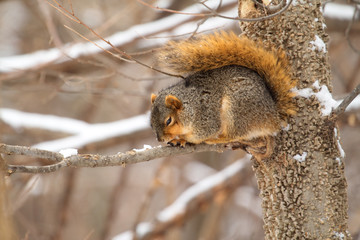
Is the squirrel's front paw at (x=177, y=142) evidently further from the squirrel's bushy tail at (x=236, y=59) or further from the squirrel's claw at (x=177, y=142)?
the squirrel's bushy tail at (x=236, y=59)

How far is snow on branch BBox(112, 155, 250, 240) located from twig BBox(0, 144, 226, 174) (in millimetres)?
1609

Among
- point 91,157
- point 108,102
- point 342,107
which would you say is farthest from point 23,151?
point 108,102

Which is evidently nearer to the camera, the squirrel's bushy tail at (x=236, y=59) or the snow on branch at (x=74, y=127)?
the squirrel's bushy tail at (x=236, y=59)

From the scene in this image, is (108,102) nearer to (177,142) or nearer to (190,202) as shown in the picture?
(190,202)

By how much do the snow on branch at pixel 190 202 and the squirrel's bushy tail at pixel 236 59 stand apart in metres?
1.48

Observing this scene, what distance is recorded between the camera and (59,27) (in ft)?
16.1

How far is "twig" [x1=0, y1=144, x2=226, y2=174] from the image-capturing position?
43.1 inches

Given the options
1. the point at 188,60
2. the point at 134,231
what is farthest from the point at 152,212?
the point at 188,60

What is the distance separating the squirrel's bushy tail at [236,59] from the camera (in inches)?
62.1

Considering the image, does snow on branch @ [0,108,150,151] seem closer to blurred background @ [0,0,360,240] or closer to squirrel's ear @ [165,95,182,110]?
blurred background @ [0,0,360,240]

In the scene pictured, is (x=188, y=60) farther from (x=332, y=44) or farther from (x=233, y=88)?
(x=332, y=44)

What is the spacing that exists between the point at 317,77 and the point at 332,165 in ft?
1.06

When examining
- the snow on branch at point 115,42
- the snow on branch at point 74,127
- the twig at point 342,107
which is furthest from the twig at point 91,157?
the snow on branch at point 115,42

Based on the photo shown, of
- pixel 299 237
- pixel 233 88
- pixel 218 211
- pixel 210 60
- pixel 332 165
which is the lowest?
pixel 299 237
